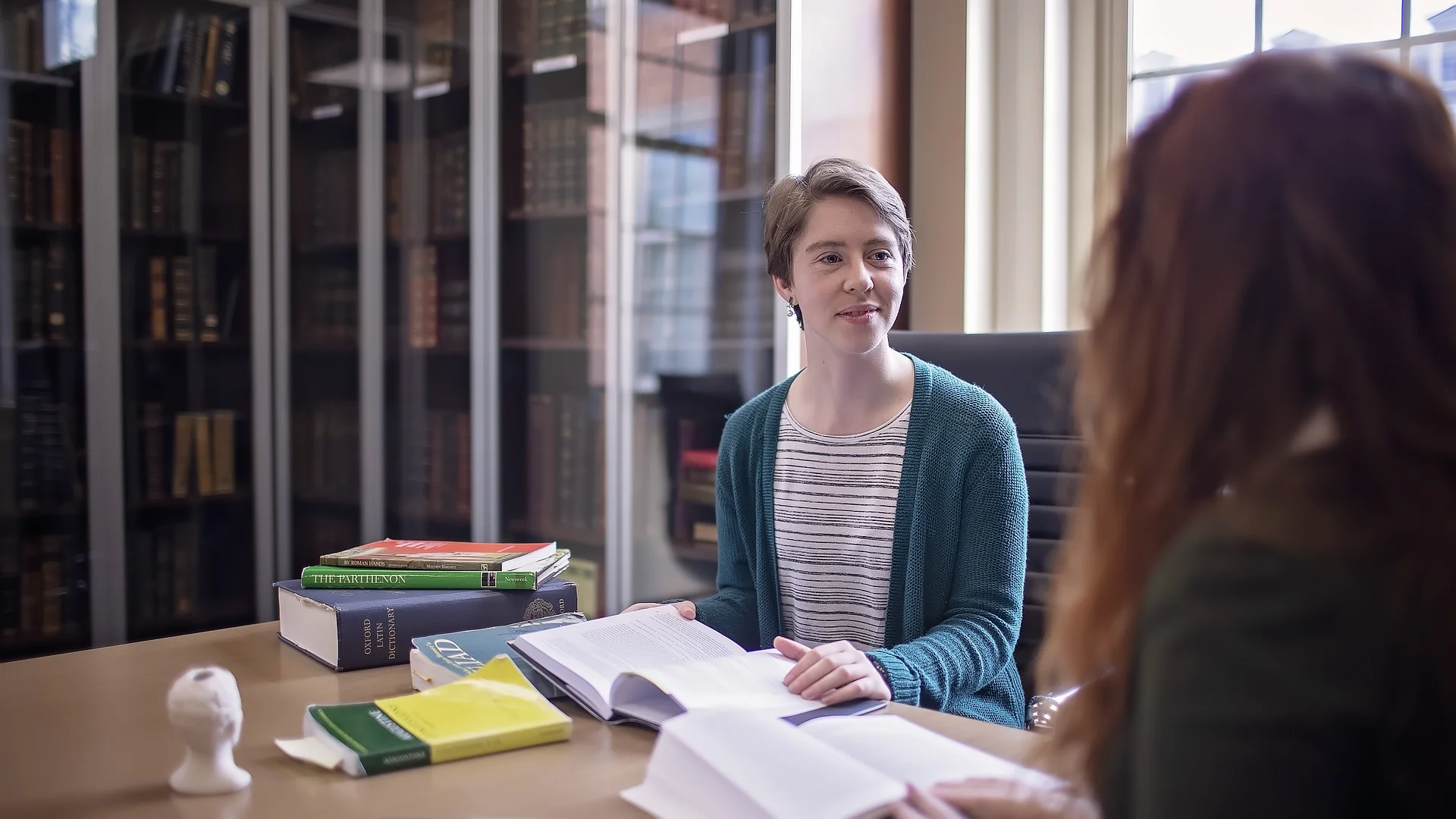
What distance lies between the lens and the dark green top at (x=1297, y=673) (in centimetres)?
51

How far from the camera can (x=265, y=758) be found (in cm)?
100

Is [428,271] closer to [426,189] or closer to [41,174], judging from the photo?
[426,189]

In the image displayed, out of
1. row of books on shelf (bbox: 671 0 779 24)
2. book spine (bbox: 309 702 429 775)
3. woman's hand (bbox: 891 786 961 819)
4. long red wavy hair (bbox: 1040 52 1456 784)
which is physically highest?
row of books on shelf (bbox: 671 0 779 24)

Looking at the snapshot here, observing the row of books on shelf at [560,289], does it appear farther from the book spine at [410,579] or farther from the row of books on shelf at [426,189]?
the book spine at [410,579]

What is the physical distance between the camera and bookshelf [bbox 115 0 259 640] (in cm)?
280

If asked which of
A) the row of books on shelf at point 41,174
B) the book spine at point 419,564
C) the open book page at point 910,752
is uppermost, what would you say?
the row of books on shelf at point 41,174

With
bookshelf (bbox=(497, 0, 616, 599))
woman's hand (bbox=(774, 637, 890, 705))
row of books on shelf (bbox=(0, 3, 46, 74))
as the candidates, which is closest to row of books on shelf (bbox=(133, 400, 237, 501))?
bookshelf (bbox=(497, 0, 616, 599))

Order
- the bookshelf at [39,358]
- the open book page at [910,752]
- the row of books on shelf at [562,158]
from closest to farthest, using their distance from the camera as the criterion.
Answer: the open book page at [910,752], the bookshelf at [39,358], the row of books on shelf at [562,158]

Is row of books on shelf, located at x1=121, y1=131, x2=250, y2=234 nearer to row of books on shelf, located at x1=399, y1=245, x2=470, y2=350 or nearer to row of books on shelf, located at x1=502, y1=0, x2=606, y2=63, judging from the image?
row of books on shelf, located at x1=399, y1=245, x2=470, y2=350

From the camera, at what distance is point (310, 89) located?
3.11 metres

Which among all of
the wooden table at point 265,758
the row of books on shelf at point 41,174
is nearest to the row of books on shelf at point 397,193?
the row of books on shelf at point 41,174

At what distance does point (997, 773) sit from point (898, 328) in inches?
83.2

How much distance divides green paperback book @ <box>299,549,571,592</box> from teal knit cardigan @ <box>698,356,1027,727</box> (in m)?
0.30

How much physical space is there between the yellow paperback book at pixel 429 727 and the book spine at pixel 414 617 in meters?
0.18
